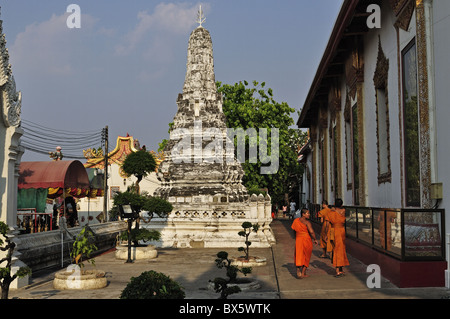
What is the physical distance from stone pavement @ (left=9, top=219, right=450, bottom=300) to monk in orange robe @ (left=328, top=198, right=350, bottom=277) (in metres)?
0.28

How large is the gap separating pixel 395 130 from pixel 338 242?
12.6 feet

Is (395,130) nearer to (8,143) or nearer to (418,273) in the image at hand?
(418,273)

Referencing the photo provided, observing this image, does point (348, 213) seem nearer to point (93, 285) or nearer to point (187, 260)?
point (187, 260)

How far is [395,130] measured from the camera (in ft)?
43.0

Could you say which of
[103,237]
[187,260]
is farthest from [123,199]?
[103,237]

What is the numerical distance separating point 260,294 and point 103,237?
1080cm

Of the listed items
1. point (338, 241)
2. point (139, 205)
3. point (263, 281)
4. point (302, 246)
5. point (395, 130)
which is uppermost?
point (395, 130)

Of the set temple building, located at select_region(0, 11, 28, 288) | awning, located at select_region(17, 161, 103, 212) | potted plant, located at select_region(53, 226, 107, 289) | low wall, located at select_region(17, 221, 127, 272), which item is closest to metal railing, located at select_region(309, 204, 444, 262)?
potted plant, located at select_region(53, 226, 107, 289)

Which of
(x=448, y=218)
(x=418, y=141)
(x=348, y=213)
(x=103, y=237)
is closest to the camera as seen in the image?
(x=448, y=218)

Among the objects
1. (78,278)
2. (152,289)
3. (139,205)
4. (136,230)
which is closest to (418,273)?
(152,289)

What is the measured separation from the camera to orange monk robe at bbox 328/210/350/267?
10.9 meters

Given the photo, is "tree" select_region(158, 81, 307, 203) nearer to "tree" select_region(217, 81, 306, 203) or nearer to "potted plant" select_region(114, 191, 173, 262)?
"tree" select_region(217, 81, 306, 203)

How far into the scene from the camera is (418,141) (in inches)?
436

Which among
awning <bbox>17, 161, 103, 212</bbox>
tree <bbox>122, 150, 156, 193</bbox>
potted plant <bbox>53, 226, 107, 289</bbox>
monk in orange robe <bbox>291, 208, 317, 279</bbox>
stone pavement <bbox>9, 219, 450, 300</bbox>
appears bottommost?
stone pavement <bbox>9, 219, 450, 300</bbox>
